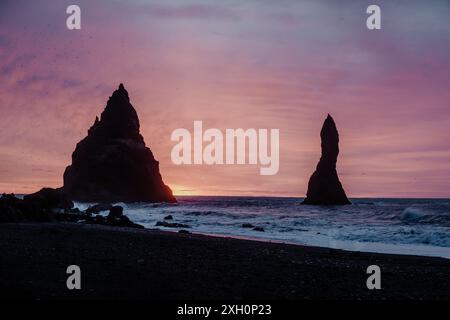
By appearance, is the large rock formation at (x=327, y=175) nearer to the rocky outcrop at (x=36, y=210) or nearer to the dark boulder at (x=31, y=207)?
the rocky outcrop at (x=36, y=210)

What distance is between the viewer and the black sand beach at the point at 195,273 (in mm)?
8969

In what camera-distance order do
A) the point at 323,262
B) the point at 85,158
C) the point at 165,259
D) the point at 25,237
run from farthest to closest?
the point at 85,158 < the point at 25,237 < the point at 323,262 < the point at 165,259

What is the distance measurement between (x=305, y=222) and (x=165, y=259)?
97.0 ft

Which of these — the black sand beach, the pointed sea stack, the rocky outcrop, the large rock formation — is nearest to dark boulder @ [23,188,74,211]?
the rocky outcrop

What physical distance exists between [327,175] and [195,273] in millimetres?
123782

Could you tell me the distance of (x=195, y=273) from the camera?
1120 centimetres

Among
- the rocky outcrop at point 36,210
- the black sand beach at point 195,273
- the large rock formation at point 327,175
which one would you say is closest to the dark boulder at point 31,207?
the rocky outcrop at point 36,210

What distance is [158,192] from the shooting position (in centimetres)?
15075

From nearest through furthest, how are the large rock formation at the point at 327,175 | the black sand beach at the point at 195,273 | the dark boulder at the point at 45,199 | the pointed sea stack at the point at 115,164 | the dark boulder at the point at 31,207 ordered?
the black sand beach at the point at 195,273 < the dark boulder at the point at 31,207 < the dark boulder at the point at 45,199 < the large rock formation at the point at 327,175 < the pointed sea stack at the point at 115,164

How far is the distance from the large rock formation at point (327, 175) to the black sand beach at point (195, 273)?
113356mm

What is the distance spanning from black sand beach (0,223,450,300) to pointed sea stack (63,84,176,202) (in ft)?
418

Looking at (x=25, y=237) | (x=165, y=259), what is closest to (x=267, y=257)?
(x=165, y=259)

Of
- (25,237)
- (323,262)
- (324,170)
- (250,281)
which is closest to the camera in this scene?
(250,281)
